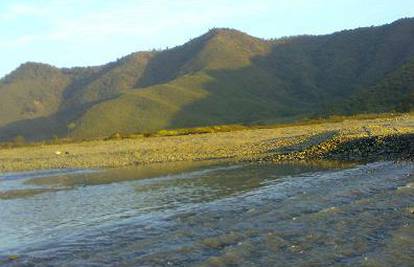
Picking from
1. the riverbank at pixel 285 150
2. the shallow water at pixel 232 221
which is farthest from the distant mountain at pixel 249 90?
the shallow water at pixel 232 221

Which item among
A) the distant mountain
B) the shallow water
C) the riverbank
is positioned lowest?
the shallow water

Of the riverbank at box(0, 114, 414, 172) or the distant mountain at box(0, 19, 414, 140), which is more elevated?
the distant mountain at box(0, 19, 414, 140)

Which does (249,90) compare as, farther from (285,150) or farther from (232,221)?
(232,221)

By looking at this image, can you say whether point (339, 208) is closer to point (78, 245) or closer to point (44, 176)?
point (78, 245)

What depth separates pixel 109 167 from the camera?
134 feet

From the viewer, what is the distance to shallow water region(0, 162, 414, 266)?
1211 cm

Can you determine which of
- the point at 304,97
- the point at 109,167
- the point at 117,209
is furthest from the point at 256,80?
the point at 117,209

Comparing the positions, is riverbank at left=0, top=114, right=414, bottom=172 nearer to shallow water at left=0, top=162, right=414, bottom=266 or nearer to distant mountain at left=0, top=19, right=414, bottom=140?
shallow water at left=0, top=162, right=414, bottom=266

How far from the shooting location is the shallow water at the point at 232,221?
1211cm

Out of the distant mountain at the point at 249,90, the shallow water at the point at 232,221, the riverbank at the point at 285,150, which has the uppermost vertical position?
the distant mountain at the point at 249,90

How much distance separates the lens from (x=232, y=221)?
51.7 feet

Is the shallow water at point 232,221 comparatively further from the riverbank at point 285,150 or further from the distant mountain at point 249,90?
the distant mountain at point 249,90

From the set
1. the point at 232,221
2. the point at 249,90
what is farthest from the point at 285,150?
the point at 249,90

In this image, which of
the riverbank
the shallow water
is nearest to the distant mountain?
the riverbank
